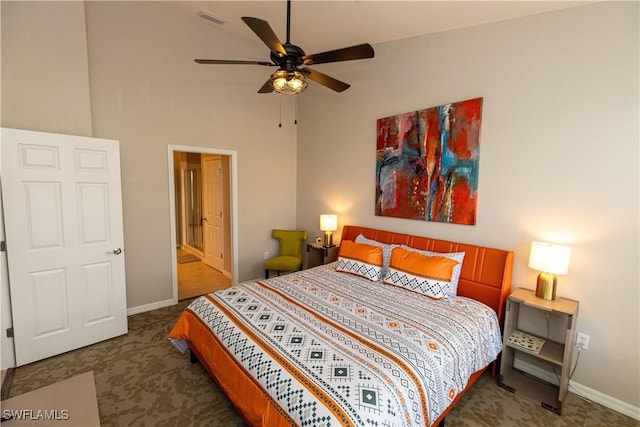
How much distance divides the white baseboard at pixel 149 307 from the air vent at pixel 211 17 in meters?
3.56

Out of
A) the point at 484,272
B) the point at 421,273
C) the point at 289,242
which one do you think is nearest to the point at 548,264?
the point at 484,272

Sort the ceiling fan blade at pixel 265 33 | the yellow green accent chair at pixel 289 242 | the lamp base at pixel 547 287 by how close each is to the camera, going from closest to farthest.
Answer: the ceiling fan blade at pixel 265 33 < the lamp base at pixel 547 287 < the yellow green accent chair at pixel 289 242

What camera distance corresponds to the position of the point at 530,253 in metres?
2.45

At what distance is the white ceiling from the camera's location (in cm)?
258

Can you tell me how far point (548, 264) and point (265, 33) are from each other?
2.62m

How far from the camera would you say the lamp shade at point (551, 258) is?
2.23m

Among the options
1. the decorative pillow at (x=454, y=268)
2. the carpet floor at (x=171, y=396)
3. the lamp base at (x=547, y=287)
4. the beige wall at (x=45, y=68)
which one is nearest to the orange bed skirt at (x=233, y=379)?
the carpet floor at (x=171, y=396)

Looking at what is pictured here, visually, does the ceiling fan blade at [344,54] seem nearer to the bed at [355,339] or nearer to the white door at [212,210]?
the bed at [355,339]

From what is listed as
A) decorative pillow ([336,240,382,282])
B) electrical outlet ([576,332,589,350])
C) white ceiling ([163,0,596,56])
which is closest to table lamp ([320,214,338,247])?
decorative pillow ([336,240,382,282])

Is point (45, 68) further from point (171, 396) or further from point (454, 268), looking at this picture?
point (454, 268)

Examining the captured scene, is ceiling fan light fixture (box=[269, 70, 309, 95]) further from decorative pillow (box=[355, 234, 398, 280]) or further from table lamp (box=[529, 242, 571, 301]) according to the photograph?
table lamp (box=[529, 242, 571, 301])

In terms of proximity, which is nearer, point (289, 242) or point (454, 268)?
point (454, 268)

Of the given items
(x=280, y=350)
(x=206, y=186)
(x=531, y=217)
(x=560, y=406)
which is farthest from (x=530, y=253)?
(x=206, y=186)

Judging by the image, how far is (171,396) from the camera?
89.3 inches
